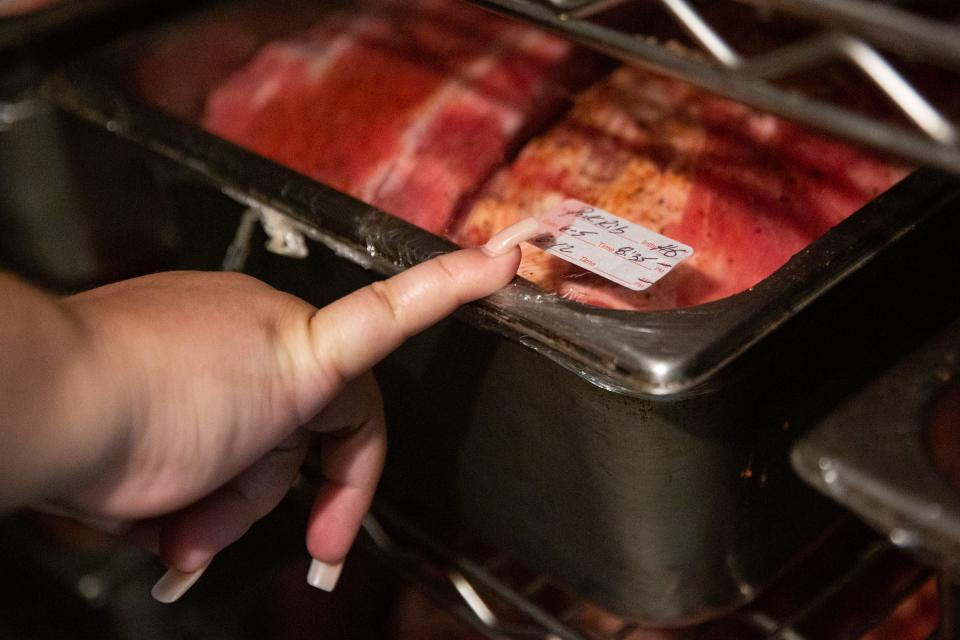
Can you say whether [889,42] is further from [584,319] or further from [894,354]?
[894,354]

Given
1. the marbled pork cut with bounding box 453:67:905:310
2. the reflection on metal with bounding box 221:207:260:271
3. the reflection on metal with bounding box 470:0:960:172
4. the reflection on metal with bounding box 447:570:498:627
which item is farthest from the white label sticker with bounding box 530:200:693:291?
the reflection on metal with bounding box 447:570:498:627

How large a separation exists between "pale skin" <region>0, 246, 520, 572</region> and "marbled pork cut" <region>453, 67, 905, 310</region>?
0.46ft

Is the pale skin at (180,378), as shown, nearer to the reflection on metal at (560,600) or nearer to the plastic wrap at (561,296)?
the plastic wrap at (561,296)

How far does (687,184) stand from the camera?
76 centimetres

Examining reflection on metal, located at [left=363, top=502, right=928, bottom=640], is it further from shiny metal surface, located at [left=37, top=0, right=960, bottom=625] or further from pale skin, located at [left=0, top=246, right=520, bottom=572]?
pale skin, located at [left=0, top=246, right=520, bottom=572]

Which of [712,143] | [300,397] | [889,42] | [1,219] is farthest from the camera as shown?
[1,219]

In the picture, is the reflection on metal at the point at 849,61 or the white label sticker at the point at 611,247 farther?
the white label sticker at the point at 611,247

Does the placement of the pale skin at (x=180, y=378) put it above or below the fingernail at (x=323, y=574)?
above

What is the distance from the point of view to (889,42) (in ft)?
1.37

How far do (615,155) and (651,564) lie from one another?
0.34m

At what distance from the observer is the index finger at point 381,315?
530mm

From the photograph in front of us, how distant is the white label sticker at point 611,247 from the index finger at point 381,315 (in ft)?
0.30

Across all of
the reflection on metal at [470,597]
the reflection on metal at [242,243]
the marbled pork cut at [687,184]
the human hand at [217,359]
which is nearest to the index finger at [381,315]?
the human hand at [217,359]

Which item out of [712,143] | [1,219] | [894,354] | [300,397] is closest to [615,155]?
[712,143]
